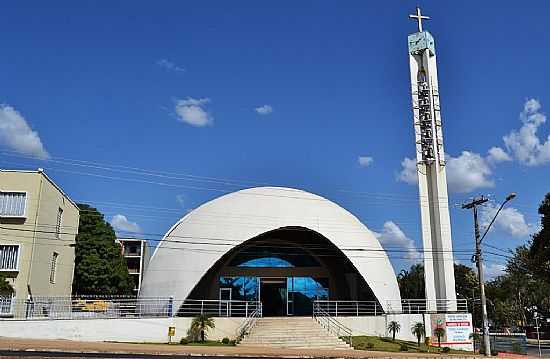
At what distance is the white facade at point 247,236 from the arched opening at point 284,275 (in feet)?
5.00

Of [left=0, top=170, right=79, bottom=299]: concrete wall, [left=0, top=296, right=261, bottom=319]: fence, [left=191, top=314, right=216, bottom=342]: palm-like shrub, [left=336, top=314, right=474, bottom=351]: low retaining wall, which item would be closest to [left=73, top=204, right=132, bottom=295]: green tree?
[left=0, top=170, right=79, bottom=299]: concrete wall

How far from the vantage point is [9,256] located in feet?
89.4

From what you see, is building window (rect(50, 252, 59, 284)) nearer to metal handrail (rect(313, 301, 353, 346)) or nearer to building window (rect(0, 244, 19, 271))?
building window (rect(0, 244, 19, 271))

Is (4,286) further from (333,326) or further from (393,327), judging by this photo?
(393,327)

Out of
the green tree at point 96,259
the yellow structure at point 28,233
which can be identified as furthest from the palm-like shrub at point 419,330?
the green tree at point 96,259

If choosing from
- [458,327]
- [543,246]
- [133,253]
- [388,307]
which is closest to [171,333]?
[388,307]

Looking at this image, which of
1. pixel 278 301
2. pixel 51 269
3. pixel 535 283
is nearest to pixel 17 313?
pixel 51 269

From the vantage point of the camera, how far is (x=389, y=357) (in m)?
20.3

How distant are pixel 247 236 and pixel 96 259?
68.6 feet

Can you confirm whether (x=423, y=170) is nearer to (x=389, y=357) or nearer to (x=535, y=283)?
(x=389, y=357)

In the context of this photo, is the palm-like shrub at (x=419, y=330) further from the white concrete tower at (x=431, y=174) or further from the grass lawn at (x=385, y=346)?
the white concrete tower at (x=431, y=174)

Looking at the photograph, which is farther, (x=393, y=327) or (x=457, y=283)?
(x=457, y=283)

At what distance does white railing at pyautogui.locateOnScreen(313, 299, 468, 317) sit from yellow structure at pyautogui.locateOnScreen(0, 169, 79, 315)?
616 inches

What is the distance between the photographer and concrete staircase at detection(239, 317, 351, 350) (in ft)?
81.6
